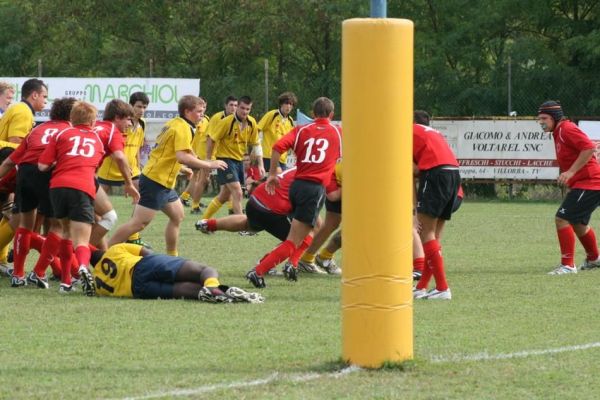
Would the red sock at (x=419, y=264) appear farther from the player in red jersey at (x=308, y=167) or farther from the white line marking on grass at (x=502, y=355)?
the white line marking on grass at (x=502, y=355)

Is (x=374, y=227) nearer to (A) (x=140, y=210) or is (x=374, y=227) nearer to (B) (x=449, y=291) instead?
(B) (x=449, y=291)

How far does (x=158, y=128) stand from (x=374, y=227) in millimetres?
21631

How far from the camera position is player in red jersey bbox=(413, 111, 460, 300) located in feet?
35.6

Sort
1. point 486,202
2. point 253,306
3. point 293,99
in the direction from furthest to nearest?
point 486,202 < point 293,99 < point 253,306

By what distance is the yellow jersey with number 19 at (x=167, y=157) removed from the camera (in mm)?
12836

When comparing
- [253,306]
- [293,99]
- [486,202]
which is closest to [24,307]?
[253,306]

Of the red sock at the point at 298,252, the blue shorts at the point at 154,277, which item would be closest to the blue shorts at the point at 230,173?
the red sock at the point at 298,252

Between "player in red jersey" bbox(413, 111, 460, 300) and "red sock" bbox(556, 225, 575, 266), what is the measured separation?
7.82 ft

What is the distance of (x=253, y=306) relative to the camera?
10.2 metres

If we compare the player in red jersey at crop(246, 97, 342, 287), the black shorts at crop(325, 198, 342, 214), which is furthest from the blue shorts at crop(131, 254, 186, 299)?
the black shorts at crop(325, 198, 342, 214)

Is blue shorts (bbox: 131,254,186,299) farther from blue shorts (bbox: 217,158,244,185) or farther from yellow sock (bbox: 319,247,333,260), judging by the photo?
blue shorts (bbox: 217,158,244,185)

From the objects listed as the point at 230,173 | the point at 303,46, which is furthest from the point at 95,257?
the point at 303,46

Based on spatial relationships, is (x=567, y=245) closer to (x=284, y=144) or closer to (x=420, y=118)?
(x=420, y=118)

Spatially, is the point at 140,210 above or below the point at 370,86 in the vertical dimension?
below
